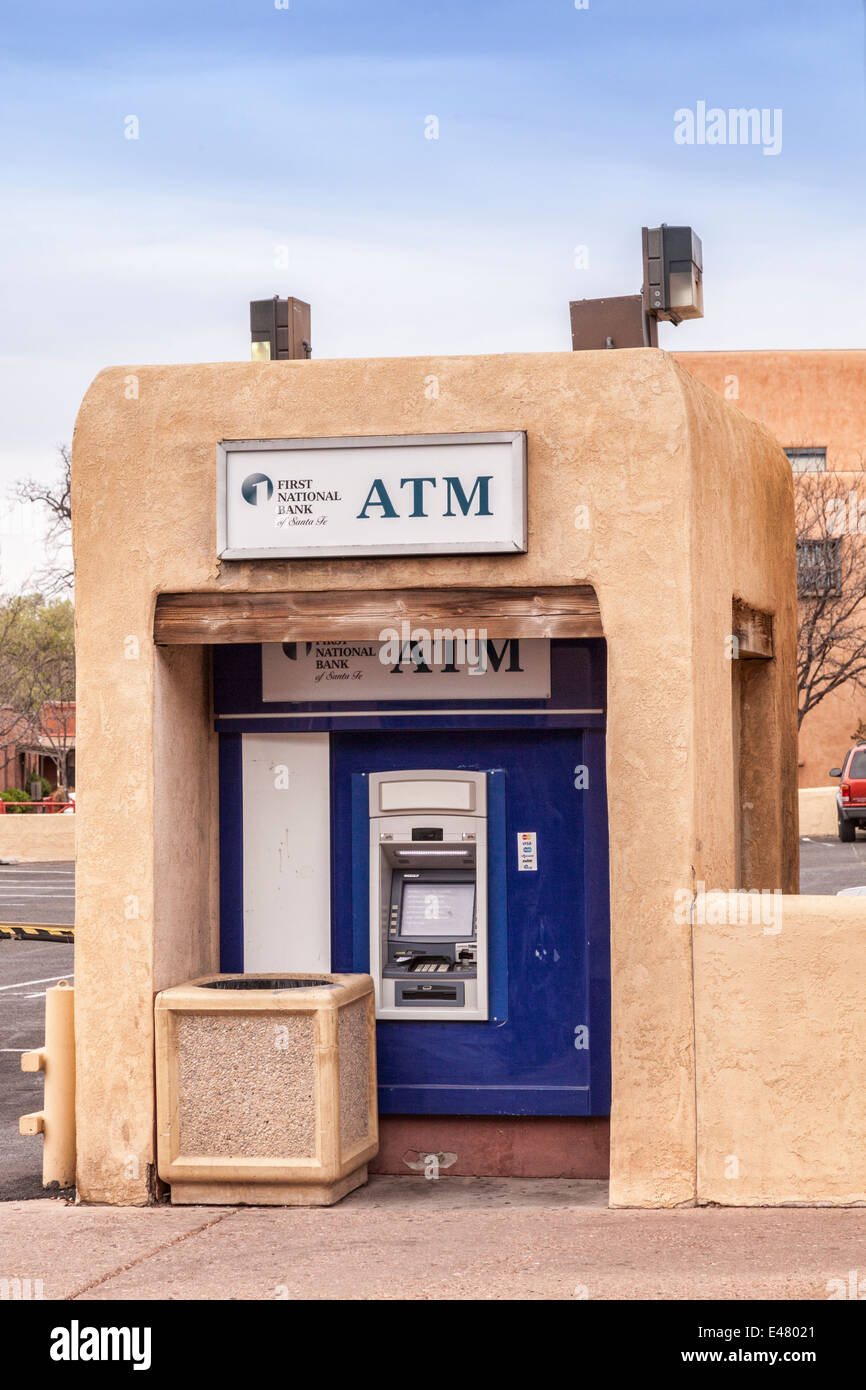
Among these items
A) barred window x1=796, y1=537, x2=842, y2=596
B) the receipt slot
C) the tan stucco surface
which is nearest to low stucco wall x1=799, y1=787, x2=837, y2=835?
the tan stucco surface

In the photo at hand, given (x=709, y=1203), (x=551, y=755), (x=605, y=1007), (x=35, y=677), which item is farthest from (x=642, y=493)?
(x=35, y=677)

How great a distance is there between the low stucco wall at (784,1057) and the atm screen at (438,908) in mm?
1438

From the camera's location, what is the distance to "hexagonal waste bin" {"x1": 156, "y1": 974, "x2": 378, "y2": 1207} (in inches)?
287

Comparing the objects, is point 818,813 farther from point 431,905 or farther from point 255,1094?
point 255,1094

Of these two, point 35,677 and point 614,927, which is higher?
point 35,677

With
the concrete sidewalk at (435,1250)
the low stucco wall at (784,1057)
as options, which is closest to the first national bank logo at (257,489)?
the low stucco wall at (784,1057)

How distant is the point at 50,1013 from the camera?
7.89 metres

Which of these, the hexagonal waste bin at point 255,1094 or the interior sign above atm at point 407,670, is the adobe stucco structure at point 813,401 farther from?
the hexagonal waste bin at point 255,1094

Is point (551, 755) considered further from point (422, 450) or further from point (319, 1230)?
point (319, 1230)

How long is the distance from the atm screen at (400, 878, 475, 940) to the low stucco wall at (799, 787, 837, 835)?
1021 inches

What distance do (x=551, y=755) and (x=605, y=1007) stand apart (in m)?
1.25

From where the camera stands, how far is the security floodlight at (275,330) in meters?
8.75

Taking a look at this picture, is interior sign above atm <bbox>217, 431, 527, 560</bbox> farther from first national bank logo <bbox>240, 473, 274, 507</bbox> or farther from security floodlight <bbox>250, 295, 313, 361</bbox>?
security floodlight <bbox>250, 295, 313, 361</bbox>

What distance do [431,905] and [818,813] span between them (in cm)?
2635
